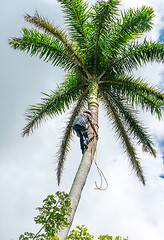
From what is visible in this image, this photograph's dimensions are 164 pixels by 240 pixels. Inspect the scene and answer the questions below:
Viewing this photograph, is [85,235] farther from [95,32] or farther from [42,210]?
[95,32]

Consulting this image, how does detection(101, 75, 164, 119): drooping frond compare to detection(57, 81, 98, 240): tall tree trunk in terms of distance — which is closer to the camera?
detection(57, 81, 98, 240): tall tree trunk

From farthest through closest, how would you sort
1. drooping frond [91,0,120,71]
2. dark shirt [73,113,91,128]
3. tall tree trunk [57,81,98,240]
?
drooping frond [91,0,120,71], dark shirt [73,113,91,128], tall tree trunk [57,81,98,240]

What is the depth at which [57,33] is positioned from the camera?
344 inches

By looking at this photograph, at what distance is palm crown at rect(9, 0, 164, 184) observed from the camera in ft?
28.1

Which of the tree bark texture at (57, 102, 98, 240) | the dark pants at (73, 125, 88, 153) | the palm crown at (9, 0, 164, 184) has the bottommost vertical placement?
the tree bark texture at (57, 102, 98, 240)

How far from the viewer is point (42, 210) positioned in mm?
3785

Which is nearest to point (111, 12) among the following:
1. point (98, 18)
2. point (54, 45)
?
point (98, 18)

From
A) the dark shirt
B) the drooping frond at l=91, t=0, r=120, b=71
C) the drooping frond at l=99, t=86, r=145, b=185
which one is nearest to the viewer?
the dark shirt

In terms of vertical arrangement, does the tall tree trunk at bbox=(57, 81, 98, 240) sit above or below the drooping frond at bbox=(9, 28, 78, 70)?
below

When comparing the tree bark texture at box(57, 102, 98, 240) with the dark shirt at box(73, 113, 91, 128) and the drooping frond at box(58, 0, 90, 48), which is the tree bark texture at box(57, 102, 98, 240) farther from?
the drooping frond at box(58, 0, 90, 48)

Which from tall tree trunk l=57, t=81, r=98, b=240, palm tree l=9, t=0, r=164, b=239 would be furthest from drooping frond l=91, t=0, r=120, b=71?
tall tree trunk l=57, t=81, r=98, b=240

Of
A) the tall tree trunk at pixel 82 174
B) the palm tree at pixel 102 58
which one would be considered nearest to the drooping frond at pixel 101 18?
the palm tree at pixel 102 58

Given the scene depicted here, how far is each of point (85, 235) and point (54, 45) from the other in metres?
7.08

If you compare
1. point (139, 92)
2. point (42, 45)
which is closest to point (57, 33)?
point (42, 45)
